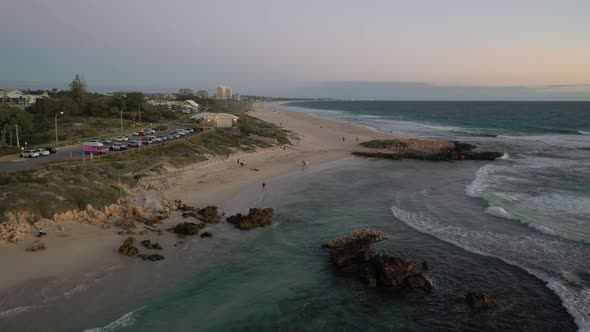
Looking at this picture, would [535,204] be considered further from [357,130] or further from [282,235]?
[357,130]

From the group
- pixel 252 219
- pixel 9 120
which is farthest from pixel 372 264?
pixel 9 120

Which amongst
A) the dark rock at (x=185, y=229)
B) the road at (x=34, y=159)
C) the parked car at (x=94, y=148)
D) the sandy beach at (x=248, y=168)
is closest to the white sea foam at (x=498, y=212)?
the sandy beach at (x=248, y=168)

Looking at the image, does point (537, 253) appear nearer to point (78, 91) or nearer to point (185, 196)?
point (185, 196)

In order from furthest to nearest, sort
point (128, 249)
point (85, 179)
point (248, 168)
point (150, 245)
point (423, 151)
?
point (423, 151), point (248, 168), point (85, 179), point (150, 245), point (128, 249)

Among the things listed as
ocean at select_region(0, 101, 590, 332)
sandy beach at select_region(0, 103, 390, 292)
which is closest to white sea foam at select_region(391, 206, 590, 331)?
ocean at select_region(0, 101, 590, 332)

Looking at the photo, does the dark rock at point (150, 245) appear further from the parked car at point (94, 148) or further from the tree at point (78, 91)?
the tree at point (78, 91)

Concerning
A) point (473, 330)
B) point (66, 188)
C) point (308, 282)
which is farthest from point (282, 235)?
point (66, 188)
